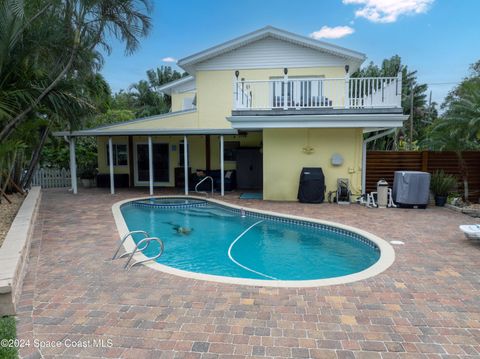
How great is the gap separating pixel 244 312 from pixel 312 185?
8173 millimetres

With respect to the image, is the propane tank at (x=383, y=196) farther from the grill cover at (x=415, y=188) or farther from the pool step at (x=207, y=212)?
the pool step at (x=207, y=212)

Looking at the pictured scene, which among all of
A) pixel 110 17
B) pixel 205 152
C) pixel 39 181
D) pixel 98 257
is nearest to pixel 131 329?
pixel 98 257

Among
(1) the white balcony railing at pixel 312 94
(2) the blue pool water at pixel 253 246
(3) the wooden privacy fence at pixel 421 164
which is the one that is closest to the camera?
(2) the blue pool water at pixel 253 246

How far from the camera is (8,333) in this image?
317 cm

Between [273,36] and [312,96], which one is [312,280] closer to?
[312,96]

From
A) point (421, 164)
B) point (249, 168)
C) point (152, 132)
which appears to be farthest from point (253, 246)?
point (249, 168)

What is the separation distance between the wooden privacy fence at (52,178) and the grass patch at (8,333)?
15425 mm

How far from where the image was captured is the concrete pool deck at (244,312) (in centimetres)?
308

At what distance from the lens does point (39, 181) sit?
17.1m

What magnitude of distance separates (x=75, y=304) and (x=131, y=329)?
3.27ft

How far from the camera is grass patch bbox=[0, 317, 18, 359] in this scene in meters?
2.80

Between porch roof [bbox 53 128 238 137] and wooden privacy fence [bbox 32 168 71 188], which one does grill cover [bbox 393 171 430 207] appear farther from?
wooden privacy fence [bbox 32 168 71 188]

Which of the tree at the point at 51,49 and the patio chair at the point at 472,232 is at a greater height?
the tree at the point at 51,49

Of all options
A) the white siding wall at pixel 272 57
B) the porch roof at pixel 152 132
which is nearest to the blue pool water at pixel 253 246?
the porch roof at pixel 152 132
